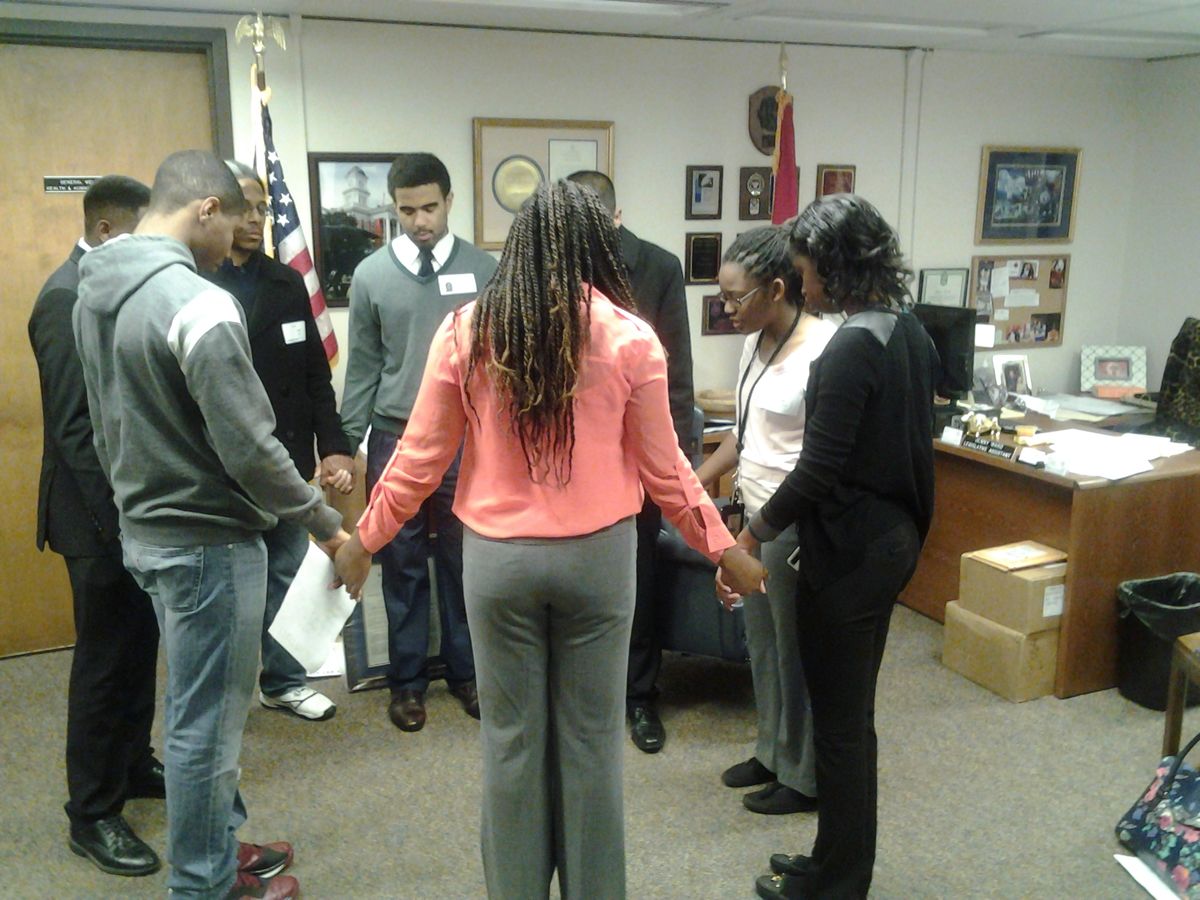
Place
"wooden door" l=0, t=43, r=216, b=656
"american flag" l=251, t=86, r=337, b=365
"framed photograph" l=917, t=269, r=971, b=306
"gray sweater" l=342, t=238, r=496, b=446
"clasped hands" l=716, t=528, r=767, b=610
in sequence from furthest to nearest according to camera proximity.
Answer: "framed photograph" l=917, t=269, r=971, b=306
"american flag" l=251, t=86, r=337, b=365
"wooden door" l=0, t=43, r=216, b=656
"gray sweater" l=342, t=238, r=496, b=446
"clasped hands" l=716, t=528, r=767, b=610

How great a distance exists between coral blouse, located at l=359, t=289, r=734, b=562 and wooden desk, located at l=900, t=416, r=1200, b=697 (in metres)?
1.86

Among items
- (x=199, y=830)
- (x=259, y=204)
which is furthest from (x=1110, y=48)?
(x=199, y=830)

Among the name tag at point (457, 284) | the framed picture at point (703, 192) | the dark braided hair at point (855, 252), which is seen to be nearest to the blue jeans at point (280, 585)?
the name tag at point (457, 284)

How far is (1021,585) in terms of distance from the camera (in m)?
2.90

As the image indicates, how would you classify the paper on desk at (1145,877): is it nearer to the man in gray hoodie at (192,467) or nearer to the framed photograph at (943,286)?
the man in gray hoodie at (192,467)

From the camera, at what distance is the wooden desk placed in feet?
9.64

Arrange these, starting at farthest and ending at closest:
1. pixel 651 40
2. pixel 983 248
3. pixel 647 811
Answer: pixel 983 248 < pixel 651 40 < pixel 647 811

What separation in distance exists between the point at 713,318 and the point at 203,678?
9.35 feet

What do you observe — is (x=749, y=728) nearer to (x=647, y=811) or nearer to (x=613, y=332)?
(x=647, y=811)

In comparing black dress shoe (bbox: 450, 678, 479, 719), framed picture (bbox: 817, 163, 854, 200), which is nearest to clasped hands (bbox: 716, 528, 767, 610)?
black dress shoe (bbox: 450, 678, 479, 719)

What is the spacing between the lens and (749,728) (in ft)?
9.34

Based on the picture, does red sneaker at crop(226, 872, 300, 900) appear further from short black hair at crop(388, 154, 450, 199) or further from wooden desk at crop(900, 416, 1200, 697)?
wooden desk at crop(900, 416, 1200, 697)

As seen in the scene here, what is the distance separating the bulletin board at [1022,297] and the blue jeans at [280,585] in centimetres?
333

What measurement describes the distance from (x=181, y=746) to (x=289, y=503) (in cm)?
50
